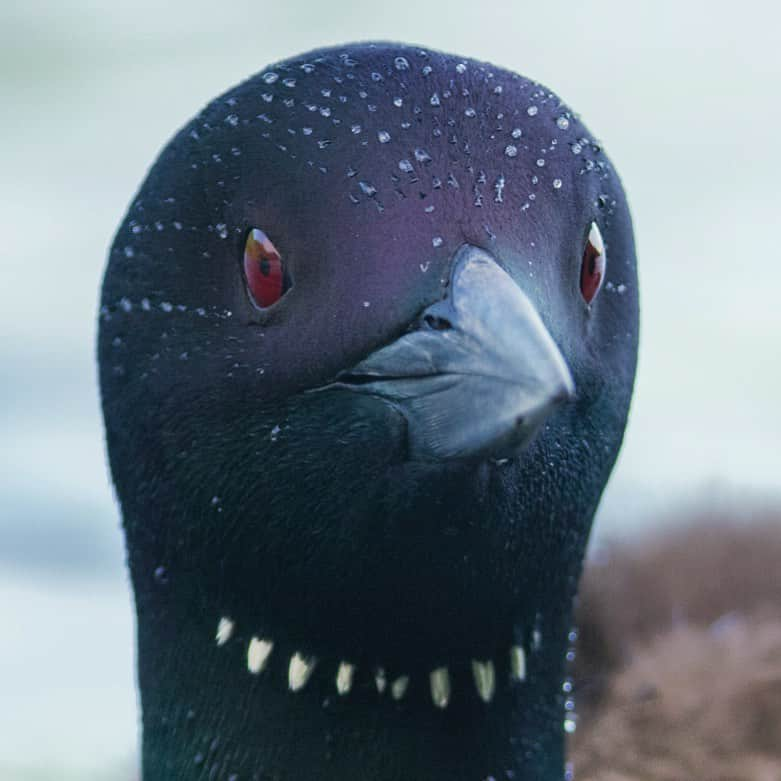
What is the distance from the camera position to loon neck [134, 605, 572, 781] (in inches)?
112

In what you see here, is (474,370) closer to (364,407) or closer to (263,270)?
(364,407)

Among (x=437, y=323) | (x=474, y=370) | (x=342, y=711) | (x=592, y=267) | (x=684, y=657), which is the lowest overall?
(x=342, y=711)

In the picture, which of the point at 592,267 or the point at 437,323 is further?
the point at 592,267

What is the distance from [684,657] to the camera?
420cm

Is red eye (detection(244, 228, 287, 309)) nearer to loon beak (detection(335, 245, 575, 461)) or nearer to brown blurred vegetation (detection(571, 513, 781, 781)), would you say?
loon beak (detection(335, 245, 575, 461))

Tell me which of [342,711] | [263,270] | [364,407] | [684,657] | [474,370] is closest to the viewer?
[474,370]

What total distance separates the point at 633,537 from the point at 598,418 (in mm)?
2068

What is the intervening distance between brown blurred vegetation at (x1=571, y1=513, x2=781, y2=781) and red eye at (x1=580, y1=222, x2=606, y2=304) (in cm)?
137

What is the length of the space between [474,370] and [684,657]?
207 centimetres

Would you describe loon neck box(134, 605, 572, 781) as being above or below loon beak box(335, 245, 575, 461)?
below

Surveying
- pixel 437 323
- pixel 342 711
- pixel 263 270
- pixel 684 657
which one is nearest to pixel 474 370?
pixel 437 323

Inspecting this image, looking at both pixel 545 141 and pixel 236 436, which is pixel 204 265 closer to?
pixel 236 436

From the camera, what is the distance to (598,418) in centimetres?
281

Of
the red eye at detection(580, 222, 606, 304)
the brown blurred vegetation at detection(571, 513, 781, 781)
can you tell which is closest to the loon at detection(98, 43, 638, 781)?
the red eye at detection(580, 222, 606, 304)
